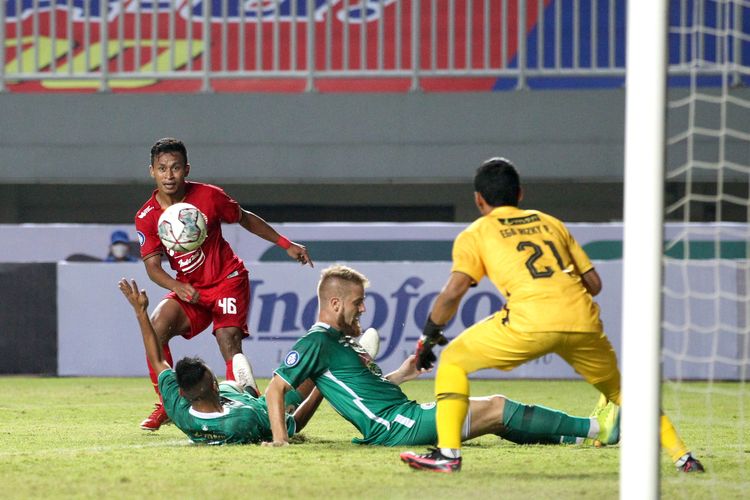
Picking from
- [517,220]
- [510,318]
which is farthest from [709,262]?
[510,318]

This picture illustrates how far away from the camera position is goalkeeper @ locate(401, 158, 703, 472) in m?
5.31

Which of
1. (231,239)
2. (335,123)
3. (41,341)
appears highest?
(335,123)

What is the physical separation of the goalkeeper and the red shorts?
248 cm

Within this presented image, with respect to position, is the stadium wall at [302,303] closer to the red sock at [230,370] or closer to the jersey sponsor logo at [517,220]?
the red sock at [230,370]

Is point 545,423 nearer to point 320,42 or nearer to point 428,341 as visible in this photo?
point 428,341

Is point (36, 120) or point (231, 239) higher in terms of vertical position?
point (36, 120)

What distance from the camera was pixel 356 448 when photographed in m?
6.34

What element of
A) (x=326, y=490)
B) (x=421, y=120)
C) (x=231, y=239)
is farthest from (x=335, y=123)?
(x=326, y=490)

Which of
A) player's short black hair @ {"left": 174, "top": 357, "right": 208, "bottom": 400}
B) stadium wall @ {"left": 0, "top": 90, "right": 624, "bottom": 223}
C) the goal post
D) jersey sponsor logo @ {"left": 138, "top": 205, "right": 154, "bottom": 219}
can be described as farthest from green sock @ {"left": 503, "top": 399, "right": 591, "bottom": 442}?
stadium wall @ {"left": 0, "top": 90, "right": 624, "bottom": 223}

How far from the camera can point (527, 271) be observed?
211 inches

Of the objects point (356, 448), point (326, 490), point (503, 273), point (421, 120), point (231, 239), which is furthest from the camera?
point (421, 120)

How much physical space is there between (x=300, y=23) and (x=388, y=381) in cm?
985

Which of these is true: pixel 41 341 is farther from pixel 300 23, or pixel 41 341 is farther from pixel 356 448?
pixel 356 448

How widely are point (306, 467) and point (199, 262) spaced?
2473mm
